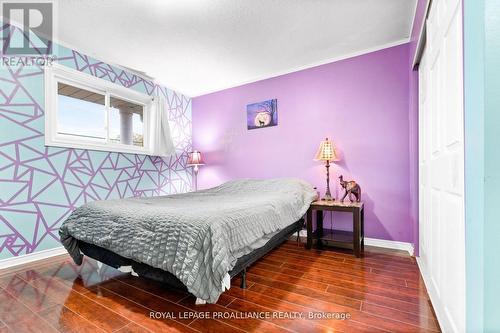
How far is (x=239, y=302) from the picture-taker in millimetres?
1617

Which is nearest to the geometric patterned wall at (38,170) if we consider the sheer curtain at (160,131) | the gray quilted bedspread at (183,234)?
the sheer curtain at (160,131)

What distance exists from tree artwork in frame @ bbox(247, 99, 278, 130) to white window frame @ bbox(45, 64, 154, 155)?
1523 millimetres

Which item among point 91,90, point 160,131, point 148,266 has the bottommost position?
point 148,266

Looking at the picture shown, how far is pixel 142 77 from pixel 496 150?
3.89 m

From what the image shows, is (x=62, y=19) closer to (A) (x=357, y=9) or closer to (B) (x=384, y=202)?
(A) (x=357, y=9)

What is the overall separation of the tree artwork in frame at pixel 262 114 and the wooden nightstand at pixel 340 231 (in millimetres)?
1387

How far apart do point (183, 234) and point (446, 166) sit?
1475 millimetres

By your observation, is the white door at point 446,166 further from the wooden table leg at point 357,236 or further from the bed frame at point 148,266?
the bed frame at point 148,266

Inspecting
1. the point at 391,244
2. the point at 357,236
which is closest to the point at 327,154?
the point at 357,236

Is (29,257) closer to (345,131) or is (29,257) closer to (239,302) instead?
(239,302)

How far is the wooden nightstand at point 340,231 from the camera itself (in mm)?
2432

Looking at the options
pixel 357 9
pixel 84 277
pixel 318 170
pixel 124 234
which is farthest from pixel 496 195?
pixel 84 277

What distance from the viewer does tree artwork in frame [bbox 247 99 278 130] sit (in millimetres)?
3477

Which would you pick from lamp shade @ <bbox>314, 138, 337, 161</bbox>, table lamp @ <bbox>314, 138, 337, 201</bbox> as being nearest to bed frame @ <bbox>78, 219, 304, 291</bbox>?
table lamp @ <bbox>314, 138, 337, 201</bbox>
